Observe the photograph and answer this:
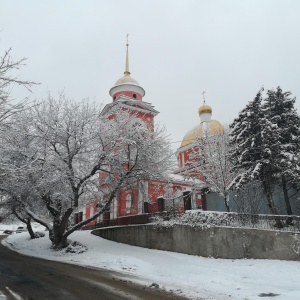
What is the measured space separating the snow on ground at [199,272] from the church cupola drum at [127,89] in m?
20.3

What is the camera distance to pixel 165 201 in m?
22.0

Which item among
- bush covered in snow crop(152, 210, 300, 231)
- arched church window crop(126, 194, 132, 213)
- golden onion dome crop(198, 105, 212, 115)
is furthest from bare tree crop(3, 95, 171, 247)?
golden onion dome crop(198, 105, 212, 115)

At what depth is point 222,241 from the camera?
15102 mm

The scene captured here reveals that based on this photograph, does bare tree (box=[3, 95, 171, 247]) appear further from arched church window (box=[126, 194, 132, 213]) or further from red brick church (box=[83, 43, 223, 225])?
arched church window (box=[126, 194, 132, 213])

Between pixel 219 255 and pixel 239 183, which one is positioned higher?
pixel 239 183

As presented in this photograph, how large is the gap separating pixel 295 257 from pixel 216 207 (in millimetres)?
9141

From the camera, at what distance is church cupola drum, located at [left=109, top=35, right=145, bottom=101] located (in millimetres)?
35125

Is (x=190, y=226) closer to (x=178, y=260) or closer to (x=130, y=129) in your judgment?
(x=178, y=260)

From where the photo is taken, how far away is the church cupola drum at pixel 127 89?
1383 inches

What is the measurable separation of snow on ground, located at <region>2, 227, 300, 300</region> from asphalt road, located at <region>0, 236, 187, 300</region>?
0.90m

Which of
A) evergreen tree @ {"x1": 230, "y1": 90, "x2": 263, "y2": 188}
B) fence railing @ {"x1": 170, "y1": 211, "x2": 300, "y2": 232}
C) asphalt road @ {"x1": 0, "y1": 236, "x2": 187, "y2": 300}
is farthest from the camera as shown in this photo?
evergreen tree @ {"x1": 230, "y1": 90, "x2": 263, "y2": 188}

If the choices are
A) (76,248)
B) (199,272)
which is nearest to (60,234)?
(76,248)

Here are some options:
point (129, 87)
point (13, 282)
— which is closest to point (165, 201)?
point (13, 282)

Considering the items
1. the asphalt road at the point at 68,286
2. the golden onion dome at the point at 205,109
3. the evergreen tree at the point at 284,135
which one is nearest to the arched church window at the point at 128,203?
the evergreen tree at the point at 284,135
